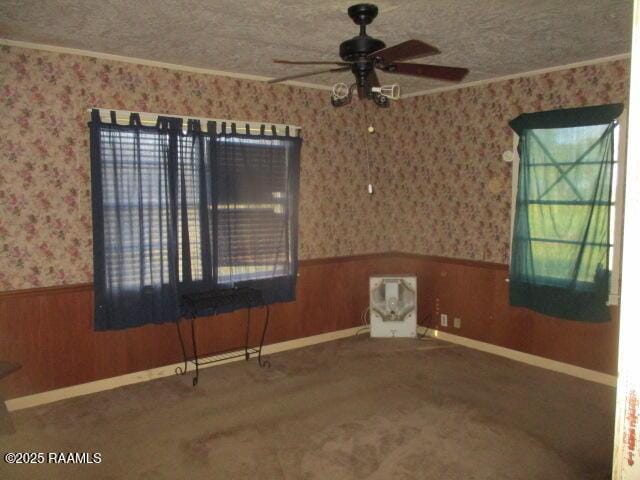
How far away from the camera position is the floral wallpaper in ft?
12.1

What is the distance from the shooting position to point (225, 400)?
3.90m

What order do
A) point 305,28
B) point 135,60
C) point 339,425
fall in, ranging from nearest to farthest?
1. point 305,28
2. point 339,425
3. point 135,60

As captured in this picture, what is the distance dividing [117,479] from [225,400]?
3.77 feet

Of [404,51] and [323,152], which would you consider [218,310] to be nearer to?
[323,152]

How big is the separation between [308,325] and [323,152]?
1.85 meters

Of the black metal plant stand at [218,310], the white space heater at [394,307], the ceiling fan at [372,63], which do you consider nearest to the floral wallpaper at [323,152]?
the white space heater at [394,307]

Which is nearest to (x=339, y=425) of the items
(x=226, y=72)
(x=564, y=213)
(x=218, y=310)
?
(x=218, y=310)

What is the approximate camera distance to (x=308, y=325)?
5305 millimetres

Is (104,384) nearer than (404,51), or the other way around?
(404,51)

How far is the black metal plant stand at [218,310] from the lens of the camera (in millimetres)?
4156

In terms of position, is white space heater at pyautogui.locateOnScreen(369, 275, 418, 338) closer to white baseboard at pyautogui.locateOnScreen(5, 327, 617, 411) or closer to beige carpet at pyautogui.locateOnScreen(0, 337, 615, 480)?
white baseboard at pyautogui.locateOnScreen(5, 327, 617, 411)

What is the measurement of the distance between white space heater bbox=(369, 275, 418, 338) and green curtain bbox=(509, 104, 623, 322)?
3.57 feet

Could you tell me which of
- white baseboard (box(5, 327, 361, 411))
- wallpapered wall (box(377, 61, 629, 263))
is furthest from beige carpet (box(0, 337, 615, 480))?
wallpapered wall (box(377, 61, 629, 263))

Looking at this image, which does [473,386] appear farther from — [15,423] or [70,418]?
[15,423]
